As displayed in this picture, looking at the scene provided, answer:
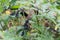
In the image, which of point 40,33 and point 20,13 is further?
point 20,13

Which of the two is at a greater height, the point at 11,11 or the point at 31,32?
the point at 11,11

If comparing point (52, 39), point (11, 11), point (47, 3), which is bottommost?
point (52, 39)

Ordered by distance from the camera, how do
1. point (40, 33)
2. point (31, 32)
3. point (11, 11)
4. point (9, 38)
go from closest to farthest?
point (9, 38), point (40, 33), point (31, 32), point (11, 11)

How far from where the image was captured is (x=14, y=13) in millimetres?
1379

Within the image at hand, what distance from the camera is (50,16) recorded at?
1.14m

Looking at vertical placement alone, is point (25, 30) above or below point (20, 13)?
below

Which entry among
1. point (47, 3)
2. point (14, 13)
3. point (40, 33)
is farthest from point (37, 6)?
point (14, 13)

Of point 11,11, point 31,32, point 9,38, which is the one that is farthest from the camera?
point 11,11

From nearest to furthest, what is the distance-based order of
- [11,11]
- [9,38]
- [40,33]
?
[9,38]
[40,33]
[11,11]

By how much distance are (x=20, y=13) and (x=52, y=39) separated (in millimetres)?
329

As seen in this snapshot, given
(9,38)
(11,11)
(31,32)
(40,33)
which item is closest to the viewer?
(9,38)

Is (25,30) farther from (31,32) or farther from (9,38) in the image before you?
(9,38)

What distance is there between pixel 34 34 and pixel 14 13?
0.25 metres

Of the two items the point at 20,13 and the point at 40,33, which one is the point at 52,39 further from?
the point at 20,13
